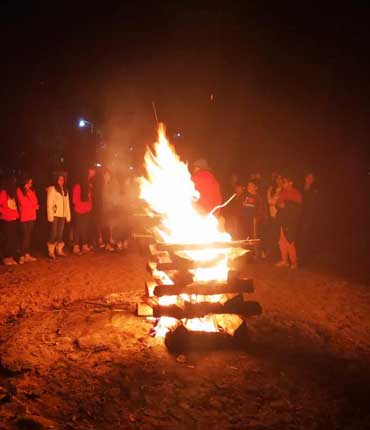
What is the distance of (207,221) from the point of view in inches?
246

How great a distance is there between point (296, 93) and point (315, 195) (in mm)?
6688

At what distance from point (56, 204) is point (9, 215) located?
1.16 metres

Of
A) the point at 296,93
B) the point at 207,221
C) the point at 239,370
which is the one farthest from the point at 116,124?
the point at 239,370

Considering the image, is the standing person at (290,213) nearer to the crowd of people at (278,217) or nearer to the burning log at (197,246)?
the crowd of people at (278,217)

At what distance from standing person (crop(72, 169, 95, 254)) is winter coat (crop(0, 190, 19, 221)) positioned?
1.59 m

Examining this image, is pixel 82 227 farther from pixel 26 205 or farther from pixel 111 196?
pixel 26 205

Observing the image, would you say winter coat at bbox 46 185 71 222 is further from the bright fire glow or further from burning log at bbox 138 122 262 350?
burning log at bbox 138 122 262 350

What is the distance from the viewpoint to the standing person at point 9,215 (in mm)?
9479

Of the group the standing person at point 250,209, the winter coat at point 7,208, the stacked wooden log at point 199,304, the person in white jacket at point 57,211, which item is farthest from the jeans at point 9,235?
the stacked wooden log at point 199,304

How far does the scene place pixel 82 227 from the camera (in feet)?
36.0

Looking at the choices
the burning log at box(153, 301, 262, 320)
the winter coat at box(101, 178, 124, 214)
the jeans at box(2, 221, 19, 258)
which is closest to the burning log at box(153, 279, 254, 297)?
the burning log at box(153, 301, 262, 320)

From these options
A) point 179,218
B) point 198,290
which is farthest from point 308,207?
point 198,290

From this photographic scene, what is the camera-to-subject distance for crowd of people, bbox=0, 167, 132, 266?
974 centimetres

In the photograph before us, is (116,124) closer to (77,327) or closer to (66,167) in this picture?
(66,167)
